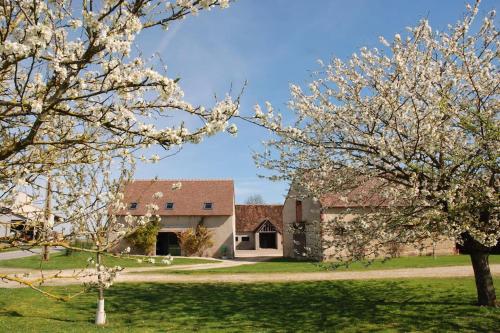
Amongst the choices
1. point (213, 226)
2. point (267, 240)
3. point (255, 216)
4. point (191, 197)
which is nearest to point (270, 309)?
point (213, 226)

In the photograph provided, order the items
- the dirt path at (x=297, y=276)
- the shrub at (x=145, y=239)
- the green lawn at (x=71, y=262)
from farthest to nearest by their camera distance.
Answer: the shrub at (x=145, y=239) < the green lawn at (x=71, y=262) < the dirt path at (x=297, y=276)

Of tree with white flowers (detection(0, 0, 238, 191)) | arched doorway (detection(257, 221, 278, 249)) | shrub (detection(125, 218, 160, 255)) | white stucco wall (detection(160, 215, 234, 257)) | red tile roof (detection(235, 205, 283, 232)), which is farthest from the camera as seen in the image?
red tile roof (detection(235, 205, 283, 232))

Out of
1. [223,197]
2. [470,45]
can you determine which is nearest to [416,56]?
[470,45]

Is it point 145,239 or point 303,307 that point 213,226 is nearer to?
point 145,239

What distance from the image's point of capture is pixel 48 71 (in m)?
4.07

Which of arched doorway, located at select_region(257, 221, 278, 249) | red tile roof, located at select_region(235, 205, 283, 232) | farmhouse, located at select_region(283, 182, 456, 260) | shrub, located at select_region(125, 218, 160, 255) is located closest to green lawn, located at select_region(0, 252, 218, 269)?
shrub, located at select_region(125, 218, 160, 255)

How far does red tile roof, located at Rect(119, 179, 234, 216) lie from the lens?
37.5m

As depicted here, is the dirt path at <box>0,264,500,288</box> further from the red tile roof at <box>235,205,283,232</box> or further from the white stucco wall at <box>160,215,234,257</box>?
the red tile roof at <box>235,205,283,232</box>

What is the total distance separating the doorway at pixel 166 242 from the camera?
3831 cm

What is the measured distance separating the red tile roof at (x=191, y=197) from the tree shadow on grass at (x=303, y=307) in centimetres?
1937

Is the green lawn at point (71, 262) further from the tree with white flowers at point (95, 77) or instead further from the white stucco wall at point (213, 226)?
the tree with white flowers at point (95, 77)

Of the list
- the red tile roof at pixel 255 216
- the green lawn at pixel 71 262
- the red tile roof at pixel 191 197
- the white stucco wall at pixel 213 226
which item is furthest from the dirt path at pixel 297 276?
the red tile roof at pixel 255 216

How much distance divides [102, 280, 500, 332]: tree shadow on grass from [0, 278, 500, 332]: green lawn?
0.06ft

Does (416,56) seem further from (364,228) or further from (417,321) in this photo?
(417,321)
